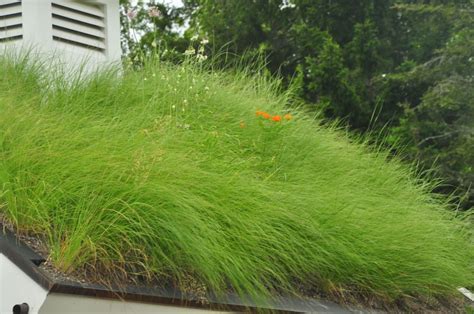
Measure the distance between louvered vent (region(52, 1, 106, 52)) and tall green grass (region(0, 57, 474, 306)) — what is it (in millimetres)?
510

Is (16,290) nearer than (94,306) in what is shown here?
Yes

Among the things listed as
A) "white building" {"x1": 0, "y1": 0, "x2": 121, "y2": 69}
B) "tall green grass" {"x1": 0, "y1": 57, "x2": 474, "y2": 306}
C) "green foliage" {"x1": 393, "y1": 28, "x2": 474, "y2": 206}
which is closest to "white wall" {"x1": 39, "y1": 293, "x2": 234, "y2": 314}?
"tall green grass" {"x1": 0, "y1": 57, "x2": 474, "y2": 306}

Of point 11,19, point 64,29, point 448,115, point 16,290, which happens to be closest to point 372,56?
point 448,115

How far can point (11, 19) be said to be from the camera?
5.48 metres

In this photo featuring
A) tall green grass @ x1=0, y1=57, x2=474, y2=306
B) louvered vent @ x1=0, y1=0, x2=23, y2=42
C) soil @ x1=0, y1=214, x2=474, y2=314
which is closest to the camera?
soil @ x1=0, y1=214, x2=474, y2=314

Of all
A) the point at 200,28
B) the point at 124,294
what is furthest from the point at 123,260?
the point at 200,28

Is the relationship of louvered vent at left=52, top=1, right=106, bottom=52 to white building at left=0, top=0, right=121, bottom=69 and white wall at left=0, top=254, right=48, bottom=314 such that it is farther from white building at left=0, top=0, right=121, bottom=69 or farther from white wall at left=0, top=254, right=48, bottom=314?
white wall at left=0, top=254, right=48, bottom=314

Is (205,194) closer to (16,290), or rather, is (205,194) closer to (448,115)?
(16,290)

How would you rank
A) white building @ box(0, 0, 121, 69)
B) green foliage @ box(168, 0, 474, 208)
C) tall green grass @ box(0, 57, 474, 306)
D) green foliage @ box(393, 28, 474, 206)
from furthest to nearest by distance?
green foliage @ box(168, 0, 474, 208)
green foliage @ box(393, 28, 474, 206)
white building @ box(0, 0, 121, 69)
tall green grass @ box(0, 57, 474, 306)

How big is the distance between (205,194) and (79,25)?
2.36m

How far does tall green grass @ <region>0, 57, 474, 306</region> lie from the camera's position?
337 cm

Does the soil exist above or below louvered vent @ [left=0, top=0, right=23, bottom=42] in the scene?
below

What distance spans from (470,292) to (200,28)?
30.0 ft

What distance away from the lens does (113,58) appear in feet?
18.7
